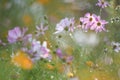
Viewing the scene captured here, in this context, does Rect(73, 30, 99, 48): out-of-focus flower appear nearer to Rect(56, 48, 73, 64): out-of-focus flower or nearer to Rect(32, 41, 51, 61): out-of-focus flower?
Rect(56, 48, 73, 64): out-of-focus flower

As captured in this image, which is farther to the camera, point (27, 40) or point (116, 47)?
point (116, 47)

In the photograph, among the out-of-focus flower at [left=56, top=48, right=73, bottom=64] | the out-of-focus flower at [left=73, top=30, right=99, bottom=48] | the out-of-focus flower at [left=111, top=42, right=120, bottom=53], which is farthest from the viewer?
the out-of-focus flower at [left=73, top=30, right=99, bottom=48]

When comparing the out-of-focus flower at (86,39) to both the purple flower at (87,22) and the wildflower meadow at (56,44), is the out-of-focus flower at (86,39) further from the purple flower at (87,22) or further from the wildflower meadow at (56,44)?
the purple flower at (87,22)

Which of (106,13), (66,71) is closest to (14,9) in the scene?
(66,71)

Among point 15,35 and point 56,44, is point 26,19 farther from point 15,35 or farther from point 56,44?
point 56,44

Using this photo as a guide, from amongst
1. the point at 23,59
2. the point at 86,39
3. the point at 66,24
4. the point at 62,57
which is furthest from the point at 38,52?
the point at 86,39

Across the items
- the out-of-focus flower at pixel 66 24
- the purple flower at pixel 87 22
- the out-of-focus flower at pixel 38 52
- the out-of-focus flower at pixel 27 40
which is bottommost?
the out-of-focus flower at pixel 38 52

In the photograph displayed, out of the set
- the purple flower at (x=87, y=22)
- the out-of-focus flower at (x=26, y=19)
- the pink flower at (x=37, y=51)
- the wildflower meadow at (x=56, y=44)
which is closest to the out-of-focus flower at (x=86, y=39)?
the wildflower meadow at (x=56, y=44)

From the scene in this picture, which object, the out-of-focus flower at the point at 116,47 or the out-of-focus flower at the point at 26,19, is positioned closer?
the out-of-focus flower at the point at 26,19

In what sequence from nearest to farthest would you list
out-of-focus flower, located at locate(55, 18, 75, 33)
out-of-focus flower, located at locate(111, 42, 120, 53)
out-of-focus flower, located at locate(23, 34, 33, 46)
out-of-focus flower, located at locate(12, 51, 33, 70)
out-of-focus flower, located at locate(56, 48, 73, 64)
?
out-of-focus flower, located at locate(12, 51, 33, 70) → out-of-focus flower, located at locate(23, 34, 33, 46) → out-of-focus flower, located at locate(56, 48, 73, 64) → out-of-focus flower, located at locate(55, 18, 75, 33) → out-of-focus flower, located at locate(111, 42, 120, 53)

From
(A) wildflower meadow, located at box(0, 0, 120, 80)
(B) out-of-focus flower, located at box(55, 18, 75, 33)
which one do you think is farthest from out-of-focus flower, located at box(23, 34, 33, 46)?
(B) out-of-focus flower, located at box(55, 18, 75, 33)

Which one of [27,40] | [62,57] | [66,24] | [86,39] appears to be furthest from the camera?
[86,39]

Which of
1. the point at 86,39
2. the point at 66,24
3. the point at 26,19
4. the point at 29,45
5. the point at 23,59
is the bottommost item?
the point at 23,59
